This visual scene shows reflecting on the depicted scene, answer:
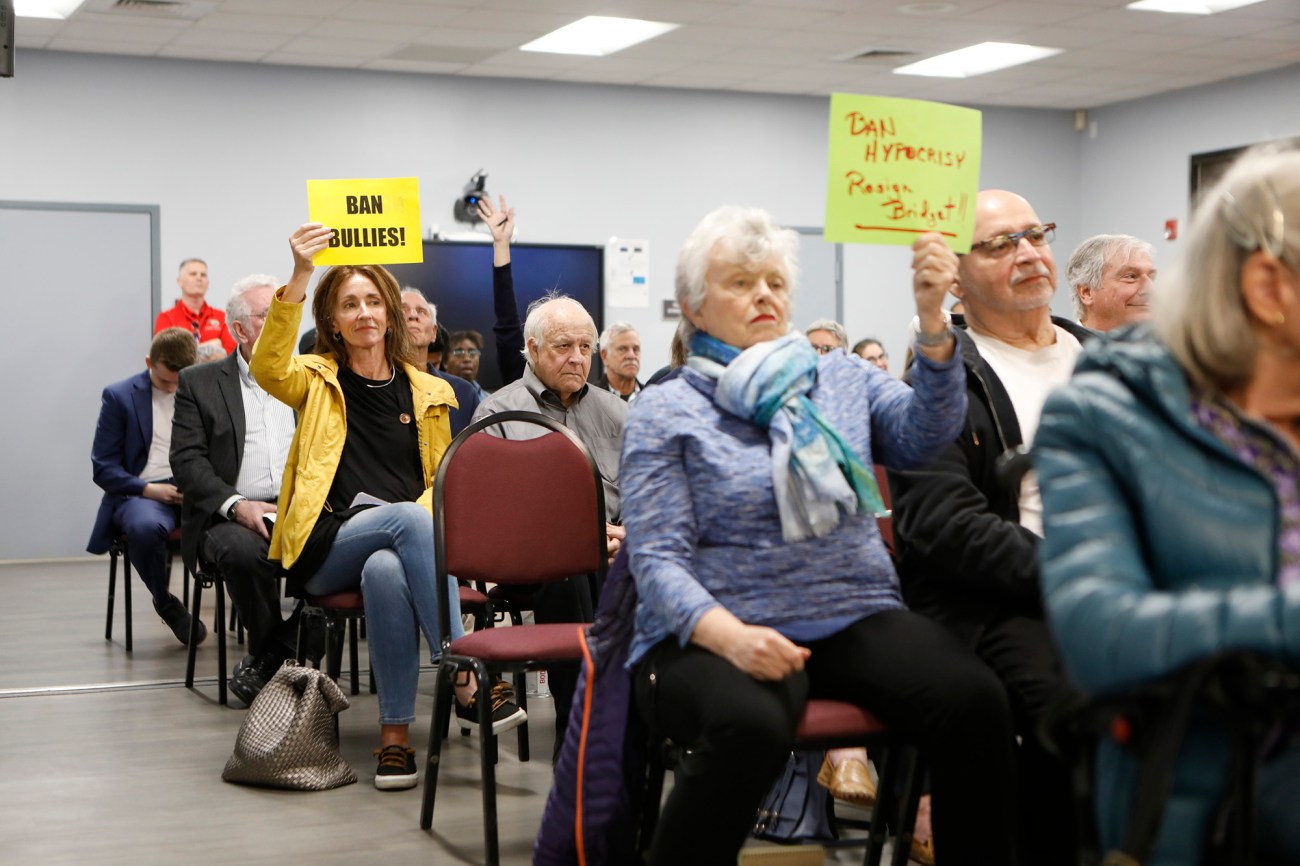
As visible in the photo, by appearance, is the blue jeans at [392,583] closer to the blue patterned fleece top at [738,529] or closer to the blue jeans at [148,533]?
the blue patterned fleece top at [738,529]

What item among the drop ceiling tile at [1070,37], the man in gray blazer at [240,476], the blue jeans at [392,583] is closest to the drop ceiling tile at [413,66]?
the drop ceiling tile at [1070,37]

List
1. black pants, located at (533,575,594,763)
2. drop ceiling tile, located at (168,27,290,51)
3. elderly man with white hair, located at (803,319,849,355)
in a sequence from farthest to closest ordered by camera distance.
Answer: drop ceiling tile, located at (168,27,290,51) → elderly man with white hair, located at (803,319,849,355) → black pants, located at (533,575,594,763)

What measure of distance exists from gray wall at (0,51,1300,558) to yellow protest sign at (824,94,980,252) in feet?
24.2

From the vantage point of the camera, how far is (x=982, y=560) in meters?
2.23

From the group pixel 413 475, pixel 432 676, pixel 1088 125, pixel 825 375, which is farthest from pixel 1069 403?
pixel 1088 125

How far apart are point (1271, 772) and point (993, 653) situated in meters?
0.92

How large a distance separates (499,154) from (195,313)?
93.7 inches

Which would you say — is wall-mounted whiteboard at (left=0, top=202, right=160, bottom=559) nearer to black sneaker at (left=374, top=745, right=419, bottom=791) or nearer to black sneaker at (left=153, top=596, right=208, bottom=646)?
black sneaker at (left=153, top=596, right=208, bottom=646)

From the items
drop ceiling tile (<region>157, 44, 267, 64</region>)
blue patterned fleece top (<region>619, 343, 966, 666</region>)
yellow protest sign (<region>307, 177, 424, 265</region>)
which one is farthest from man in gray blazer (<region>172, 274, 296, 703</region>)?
drop ceiling tile (<region>157, 44, 267, 64</region>)

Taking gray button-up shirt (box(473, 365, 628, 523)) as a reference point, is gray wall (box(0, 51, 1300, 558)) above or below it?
above

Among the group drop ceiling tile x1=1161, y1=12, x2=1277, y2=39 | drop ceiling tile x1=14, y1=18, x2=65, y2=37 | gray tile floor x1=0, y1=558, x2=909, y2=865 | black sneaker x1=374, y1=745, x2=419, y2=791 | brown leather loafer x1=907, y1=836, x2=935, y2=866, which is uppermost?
drop ceiling tile x1=1161, y1=12, x2=1277, y2=39

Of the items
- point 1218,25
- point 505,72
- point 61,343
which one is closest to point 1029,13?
point 1218,25

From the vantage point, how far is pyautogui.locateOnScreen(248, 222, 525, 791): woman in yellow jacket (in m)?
3.46

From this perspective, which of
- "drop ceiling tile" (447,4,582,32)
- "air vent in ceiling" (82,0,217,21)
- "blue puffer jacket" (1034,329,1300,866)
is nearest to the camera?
"blue puffer jacket" (1034,329,1300,866)
